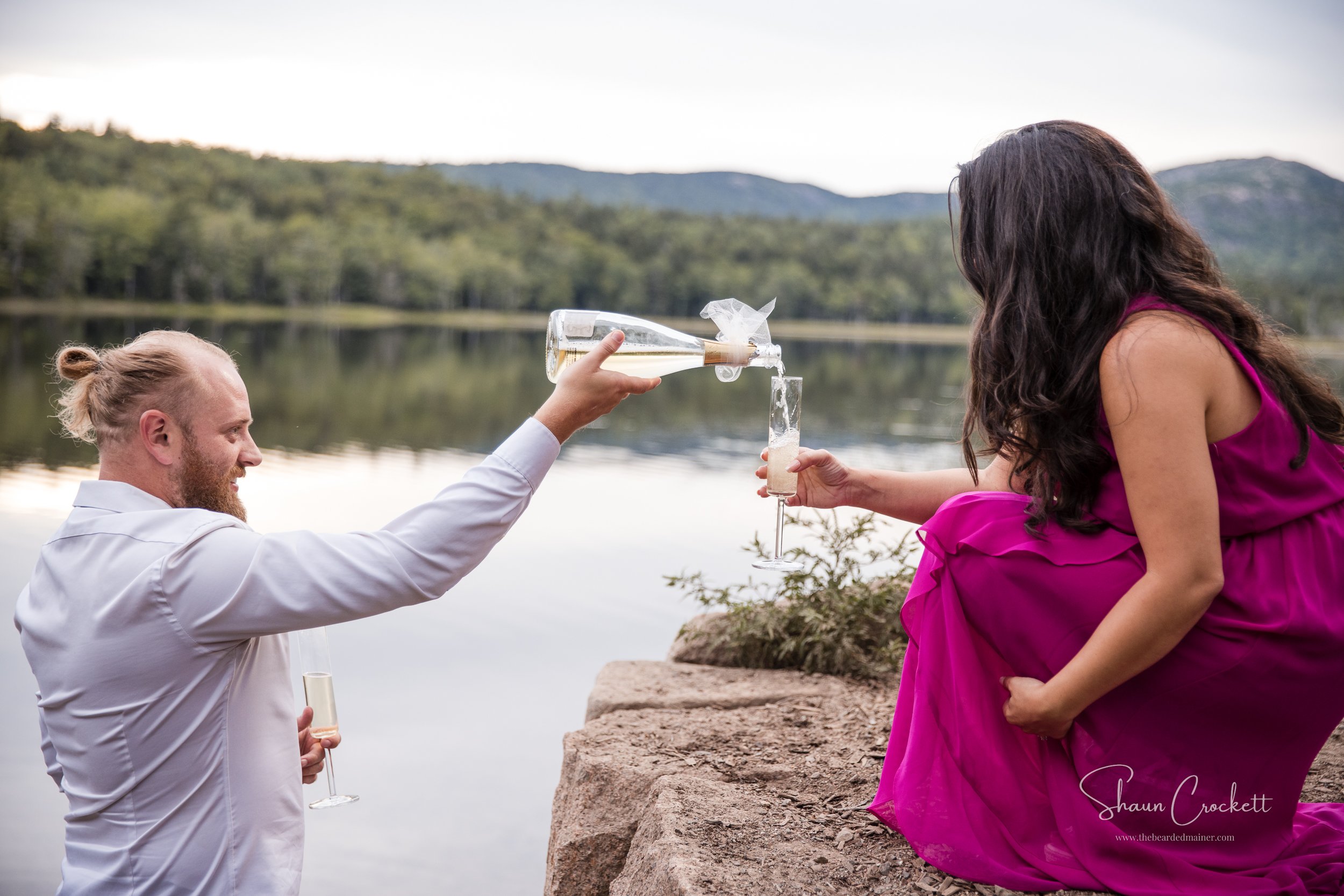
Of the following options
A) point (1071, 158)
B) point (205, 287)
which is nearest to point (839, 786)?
point (1071, 158)

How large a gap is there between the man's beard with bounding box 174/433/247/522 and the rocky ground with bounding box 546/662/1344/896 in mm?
1370

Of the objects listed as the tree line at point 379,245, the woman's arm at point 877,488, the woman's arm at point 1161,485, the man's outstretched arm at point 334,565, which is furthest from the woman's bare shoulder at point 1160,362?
the tree line at point 379,245

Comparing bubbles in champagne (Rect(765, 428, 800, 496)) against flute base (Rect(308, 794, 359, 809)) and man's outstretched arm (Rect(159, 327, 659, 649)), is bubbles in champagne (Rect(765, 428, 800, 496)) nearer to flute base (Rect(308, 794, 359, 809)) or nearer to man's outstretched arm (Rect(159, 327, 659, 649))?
man's outstretched arm (Rect(159, 327, 659, 649))

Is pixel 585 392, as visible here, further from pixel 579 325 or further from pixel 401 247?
pixel 401 247

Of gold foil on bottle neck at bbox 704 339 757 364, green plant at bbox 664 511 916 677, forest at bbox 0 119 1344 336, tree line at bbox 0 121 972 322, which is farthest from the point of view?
tree line at bbox 0 121 972 322

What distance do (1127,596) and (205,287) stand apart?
94491 mm

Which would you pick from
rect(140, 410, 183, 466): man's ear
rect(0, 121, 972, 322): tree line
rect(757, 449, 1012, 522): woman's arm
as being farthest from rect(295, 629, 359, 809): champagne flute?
rect(0, 121, 972, 322): tree line

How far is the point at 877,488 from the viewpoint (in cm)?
322

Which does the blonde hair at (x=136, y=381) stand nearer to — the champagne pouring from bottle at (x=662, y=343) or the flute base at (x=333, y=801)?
the champagne pouring from bottle at (x=662, y=343)

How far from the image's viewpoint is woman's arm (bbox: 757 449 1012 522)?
3.18 metres

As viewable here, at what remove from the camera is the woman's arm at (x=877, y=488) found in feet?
10.4

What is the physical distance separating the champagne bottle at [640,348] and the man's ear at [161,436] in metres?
0.83

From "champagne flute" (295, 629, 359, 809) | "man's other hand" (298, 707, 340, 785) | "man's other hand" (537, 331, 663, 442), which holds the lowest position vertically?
"man's other hand" (298, 707, 340, 785)

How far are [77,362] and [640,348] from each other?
124 cm
